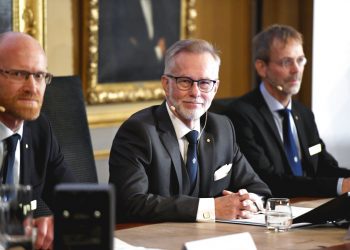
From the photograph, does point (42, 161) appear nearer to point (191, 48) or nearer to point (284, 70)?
point (191, 48)

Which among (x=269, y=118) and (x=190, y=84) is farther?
(x=269, y=118)

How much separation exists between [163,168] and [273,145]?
3.78 ft

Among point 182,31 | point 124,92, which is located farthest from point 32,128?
point 182,31

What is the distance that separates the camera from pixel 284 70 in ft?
15.2

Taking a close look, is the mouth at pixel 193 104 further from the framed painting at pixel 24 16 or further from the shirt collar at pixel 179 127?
the framed painting at pixel 24 16

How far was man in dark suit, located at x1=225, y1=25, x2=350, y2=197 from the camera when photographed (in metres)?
4.32

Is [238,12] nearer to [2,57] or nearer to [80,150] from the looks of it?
[80,150]

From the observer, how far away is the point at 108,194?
67.4 inches

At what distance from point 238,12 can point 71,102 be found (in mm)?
2667

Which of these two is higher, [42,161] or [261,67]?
[261,67]

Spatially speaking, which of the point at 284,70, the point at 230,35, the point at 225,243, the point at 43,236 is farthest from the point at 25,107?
the point at 230,35

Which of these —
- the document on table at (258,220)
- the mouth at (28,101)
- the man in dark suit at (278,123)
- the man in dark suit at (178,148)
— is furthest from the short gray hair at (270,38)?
the mouth at (28,101)

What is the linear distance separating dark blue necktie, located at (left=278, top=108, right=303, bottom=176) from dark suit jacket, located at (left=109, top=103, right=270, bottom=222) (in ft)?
2.40

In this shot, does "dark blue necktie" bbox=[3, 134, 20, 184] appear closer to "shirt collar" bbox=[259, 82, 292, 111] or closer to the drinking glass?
the drinking glass
